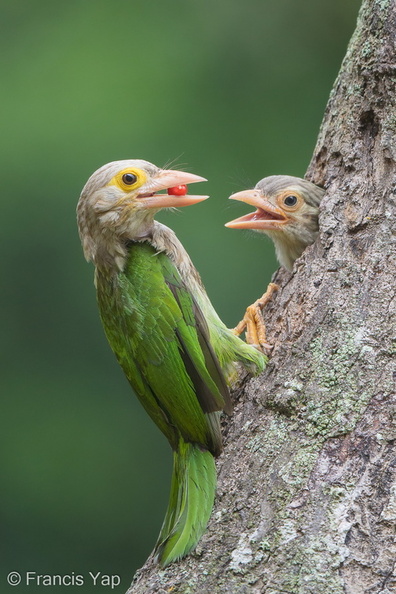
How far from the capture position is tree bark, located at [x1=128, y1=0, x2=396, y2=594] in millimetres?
3223

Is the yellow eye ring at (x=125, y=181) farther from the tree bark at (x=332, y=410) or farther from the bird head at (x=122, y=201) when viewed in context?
the tree bark at (x=332, y=410)

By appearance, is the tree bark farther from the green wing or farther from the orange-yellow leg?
the green wing

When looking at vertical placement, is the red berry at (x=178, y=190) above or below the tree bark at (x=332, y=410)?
above

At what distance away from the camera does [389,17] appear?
12.9 feet

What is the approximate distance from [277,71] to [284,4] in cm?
64

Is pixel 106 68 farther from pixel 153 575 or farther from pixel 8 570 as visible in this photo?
pixel 153 575

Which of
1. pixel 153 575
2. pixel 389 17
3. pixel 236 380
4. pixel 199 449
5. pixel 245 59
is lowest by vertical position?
pixel 153 575

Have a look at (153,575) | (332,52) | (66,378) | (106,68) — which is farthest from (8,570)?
(332,52)

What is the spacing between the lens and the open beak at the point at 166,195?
4051mm

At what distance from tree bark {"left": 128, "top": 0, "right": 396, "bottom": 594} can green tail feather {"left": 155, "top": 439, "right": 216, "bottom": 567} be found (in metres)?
0.05

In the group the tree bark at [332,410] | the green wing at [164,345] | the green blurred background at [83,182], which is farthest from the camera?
the green blurred background at [83,182]

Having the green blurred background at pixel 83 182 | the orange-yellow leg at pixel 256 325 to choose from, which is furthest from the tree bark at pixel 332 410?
the green blurred background at pixel 83 182

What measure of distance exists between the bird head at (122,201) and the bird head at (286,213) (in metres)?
0.36

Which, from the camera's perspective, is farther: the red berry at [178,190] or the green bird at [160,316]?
the red berry at [178,190]
